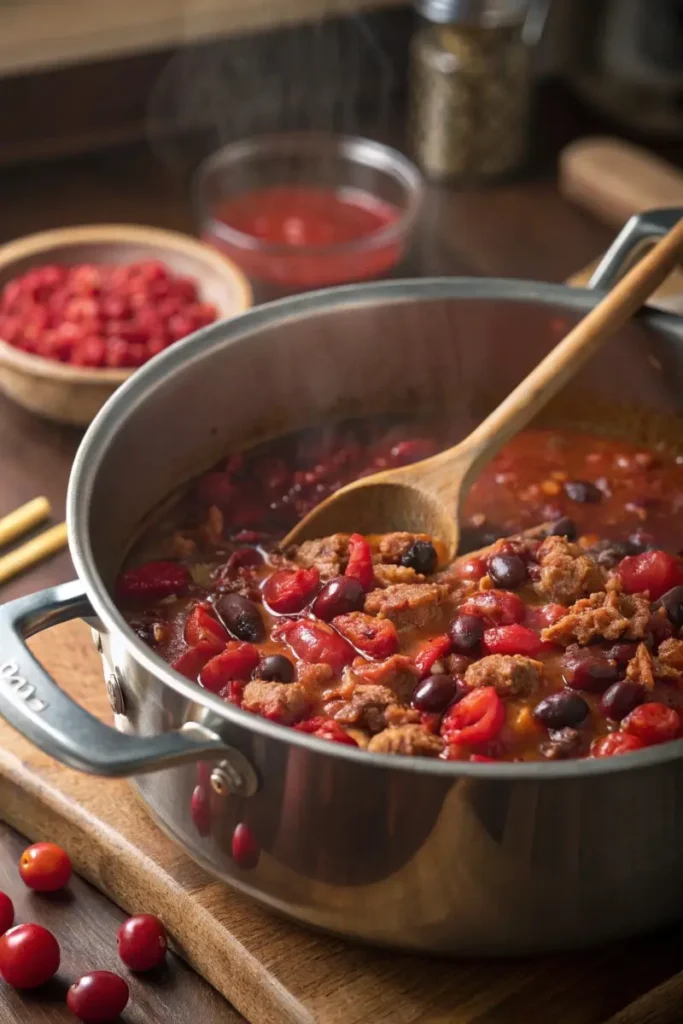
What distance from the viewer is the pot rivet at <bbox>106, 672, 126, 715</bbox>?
175cm

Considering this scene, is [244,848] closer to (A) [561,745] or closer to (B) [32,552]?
(A) [561,745]

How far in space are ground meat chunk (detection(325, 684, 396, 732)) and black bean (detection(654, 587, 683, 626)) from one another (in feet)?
1.65

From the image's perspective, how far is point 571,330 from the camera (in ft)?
8.25

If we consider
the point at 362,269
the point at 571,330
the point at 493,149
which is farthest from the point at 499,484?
the point at 493,149

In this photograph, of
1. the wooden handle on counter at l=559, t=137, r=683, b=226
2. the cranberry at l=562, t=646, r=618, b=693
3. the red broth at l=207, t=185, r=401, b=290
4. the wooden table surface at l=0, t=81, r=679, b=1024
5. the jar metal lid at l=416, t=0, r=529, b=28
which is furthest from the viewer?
the wooden handle on counter at l=559, t=137, r=683, b=226

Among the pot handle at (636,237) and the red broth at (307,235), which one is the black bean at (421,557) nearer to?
the pot handle at (636,237)

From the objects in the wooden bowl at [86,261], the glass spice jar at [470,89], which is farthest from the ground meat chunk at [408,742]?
the glass spice jar at [470,89]

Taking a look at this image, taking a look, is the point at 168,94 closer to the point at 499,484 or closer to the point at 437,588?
the point at 499,484

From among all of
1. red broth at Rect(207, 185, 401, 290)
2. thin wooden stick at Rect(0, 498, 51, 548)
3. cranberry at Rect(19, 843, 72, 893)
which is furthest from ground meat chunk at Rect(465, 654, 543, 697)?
red broth at Rect(207, 185, 401, 290)

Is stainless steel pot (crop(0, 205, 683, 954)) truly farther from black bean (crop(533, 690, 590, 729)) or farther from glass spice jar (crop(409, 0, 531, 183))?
glass spice jar (crop(409, 0, 531, 183))

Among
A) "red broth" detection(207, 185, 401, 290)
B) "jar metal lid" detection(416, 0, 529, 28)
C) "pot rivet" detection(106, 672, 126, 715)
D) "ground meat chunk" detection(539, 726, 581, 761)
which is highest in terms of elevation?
"jar metal lid" detection(416, 0, 529, 28)

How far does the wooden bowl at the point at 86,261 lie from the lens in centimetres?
273

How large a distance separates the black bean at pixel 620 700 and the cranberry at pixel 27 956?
851mm

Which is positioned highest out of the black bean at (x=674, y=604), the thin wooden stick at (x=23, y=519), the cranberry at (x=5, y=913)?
the black bean at (x=674, y=604)
